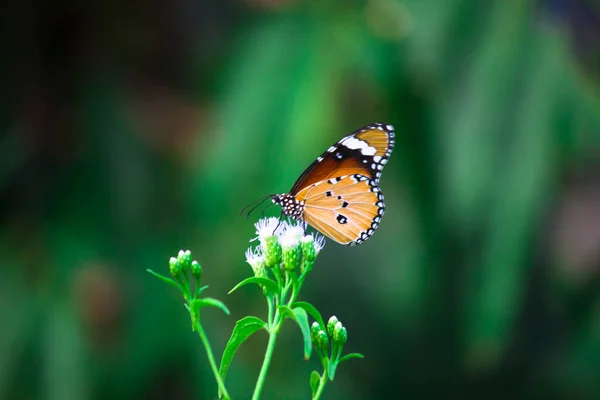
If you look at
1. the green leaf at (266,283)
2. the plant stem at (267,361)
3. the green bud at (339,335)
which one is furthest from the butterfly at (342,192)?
the plant stem at (267,361)

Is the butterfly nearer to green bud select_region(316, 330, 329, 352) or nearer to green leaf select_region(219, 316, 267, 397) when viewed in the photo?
green bud select_region(316, 330, 329, 352)

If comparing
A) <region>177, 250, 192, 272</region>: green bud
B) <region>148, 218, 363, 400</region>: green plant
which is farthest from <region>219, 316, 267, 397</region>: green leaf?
<region>177, 250, 192, 272</region>: green bud

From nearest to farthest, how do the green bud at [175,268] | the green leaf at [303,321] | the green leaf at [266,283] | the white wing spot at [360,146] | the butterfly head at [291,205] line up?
the green leaf at [303,321] < the green leaf at [266,283] < the green bud at [175,268] < the butterfly head at [291,205] < the white wing spot at [360,146]

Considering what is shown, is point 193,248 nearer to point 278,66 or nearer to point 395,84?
point 278,66

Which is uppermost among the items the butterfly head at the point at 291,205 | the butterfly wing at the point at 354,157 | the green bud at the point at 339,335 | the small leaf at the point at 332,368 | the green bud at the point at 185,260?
the butterfly wing at the point at 354,157

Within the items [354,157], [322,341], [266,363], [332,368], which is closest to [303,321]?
[266,363]

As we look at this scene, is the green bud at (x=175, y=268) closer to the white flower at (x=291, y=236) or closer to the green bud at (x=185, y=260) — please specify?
the green bud at (x=185, y=260)

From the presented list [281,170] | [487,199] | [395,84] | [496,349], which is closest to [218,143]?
[281,170]
